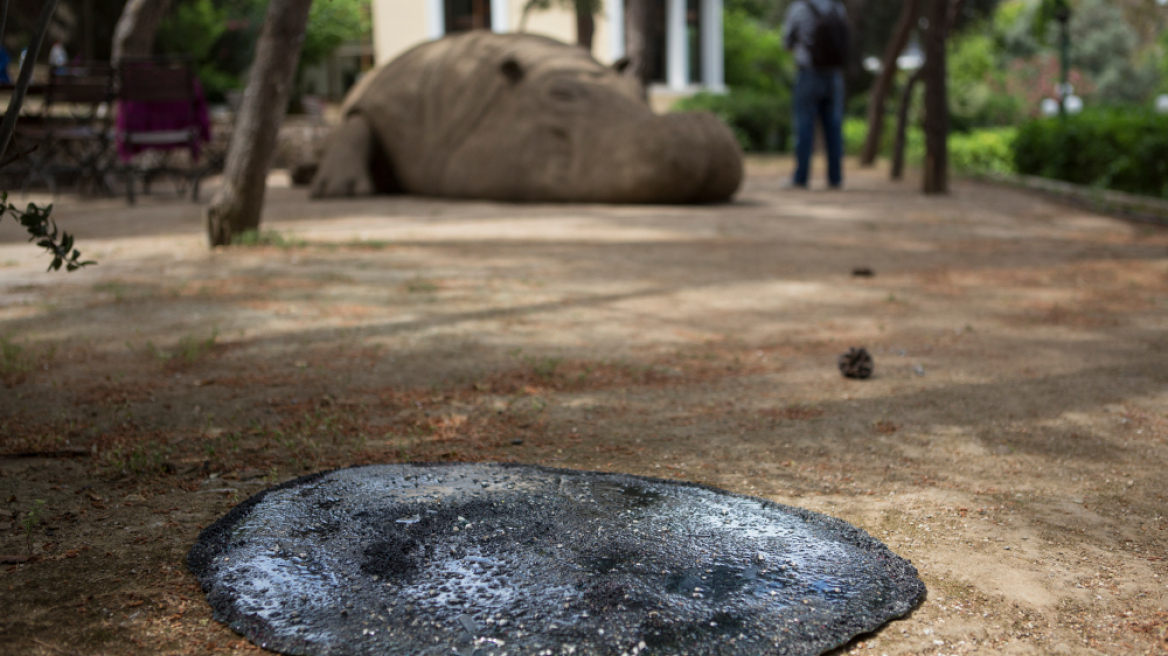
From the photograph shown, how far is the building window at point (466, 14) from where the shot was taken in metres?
24.4

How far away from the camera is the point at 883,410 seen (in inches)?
130

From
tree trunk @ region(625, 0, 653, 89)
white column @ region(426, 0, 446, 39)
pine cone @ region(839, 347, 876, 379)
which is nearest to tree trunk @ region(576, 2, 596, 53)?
tree trunk @ region(625, 0, 653, 89)

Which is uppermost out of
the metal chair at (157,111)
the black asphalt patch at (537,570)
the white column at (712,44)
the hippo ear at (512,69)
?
the white column at (712,44)

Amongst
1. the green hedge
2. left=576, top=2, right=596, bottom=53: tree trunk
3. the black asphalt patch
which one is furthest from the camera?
left=576, top=2, right=596, bottom=53: tree trunk

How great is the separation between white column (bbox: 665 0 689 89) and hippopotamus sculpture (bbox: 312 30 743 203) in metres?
14.4

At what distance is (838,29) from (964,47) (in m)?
20.2

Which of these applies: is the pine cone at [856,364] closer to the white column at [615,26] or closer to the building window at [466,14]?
the white column at [615,26]

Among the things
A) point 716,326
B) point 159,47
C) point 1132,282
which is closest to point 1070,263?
point 1132,282

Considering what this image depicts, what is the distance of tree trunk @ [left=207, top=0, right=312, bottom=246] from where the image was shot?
256 inches

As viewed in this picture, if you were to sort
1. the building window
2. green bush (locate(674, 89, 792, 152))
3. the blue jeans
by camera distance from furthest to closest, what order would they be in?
the building window < green bush (locate(674, 89, 792, 152)) < the blue jeans

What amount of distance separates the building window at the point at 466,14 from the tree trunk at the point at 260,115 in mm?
18541

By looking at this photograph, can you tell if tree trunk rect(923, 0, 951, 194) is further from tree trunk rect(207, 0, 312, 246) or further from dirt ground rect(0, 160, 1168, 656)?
tree trunk rect(207, 0, 312, 246)

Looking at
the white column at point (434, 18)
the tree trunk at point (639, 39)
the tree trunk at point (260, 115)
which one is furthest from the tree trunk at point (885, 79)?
the white column at point (434, 18)

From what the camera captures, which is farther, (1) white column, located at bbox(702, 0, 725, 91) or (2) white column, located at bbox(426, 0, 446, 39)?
(1) white column, located at bbox(702, 0, 725, 91)
